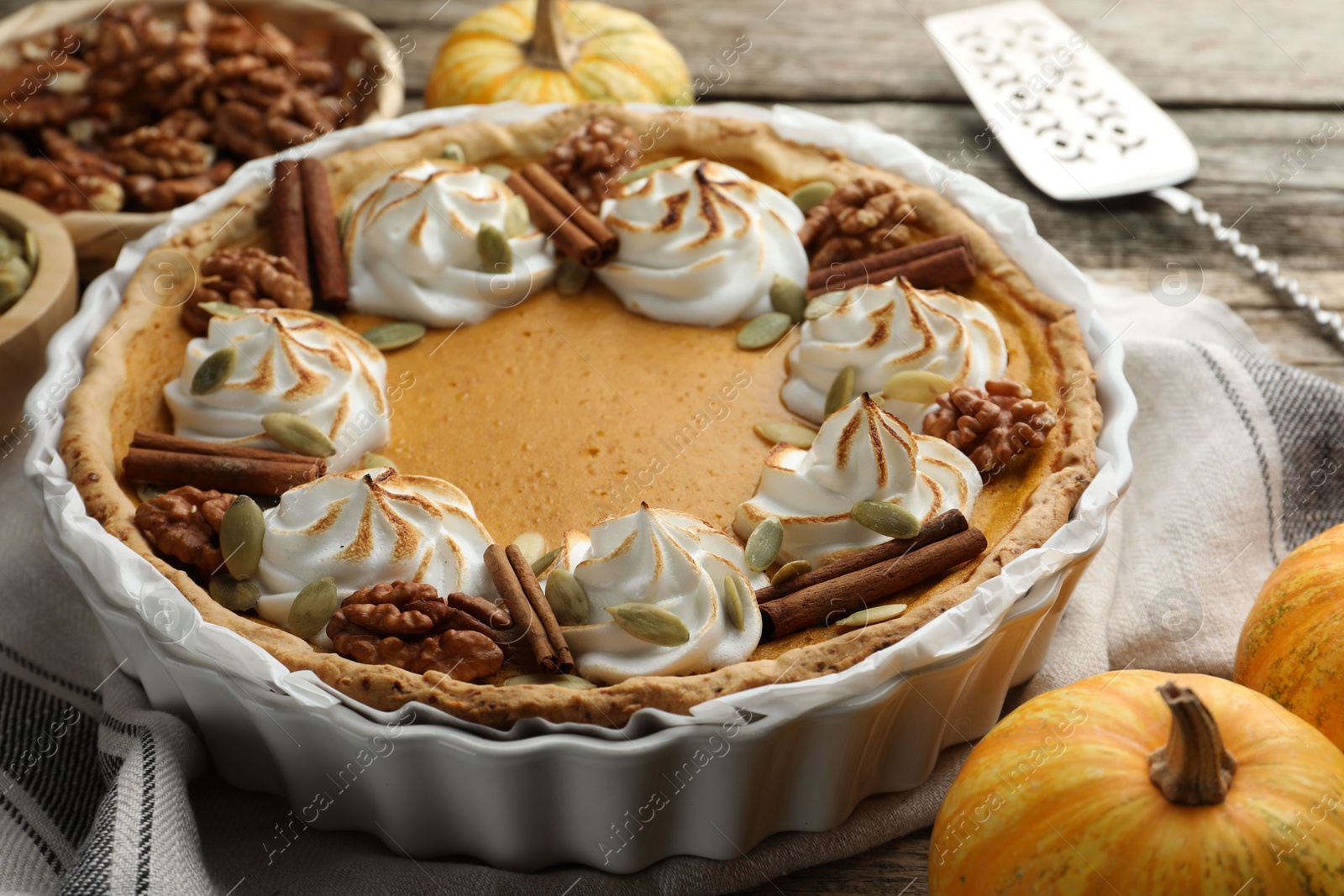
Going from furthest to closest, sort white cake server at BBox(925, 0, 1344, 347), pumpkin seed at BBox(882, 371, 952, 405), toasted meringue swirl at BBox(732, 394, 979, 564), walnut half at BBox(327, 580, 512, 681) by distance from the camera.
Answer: white cake server at BBox(925, 0, 1344, 347) → pumpkin seed at BBox(882, 371, 952, 405) → toasted meringue swirl at BBox(732, 394, 979, 564) → walnut half at BBox(327, 580, 512, 681)

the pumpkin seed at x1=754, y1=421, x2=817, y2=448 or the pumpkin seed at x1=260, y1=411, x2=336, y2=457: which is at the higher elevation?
the pumpkin seed at x1=260, y1=411, x2=336, y2=457

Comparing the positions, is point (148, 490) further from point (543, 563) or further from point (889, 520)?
point (889, 520)

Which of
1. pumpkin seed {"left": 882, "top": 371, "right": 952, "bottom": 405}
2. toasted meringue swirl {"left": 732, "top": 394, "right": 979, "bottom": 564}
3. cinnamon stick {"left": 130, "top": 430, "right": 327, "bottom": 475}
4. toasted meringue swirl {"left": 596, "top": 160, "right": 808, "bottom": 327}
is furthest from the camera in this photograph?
toasted meringue swirl {"left": 596, "top": 160, "right": 808, "bottom": 327}

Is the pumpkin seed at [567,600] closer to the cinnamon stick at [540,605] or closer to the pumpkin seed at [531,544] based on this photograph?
the cinnamon stick at [540,605]

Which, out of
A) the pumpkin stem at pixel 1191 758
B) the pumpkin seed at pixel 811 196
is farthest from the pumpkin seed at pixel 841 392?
the pumpkin stem at pixel 1191 758

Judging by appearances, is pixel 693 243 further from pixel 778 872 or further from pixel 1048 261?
pixel 778 872

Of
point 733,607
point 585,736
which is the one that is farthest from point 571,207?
point 585,736

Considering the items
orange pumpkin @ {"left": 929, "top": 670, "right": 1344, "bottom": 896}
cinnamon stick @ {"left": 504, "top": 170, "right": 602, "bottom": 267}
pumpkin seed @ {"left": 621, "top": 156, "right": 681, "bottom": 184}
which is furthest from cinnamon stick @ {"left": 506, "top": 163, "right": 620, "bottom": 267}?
orange pumpkin @ {"left": 929, "top": 670, "right": 1344, "bottom": 896}

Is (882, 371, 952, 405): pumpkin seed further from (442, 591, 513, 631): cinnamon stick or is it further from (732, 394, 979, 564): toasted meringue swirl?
(442, 591, 513, 631): cinnamon stick
